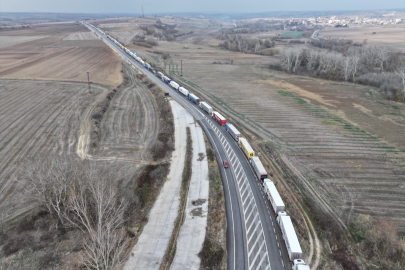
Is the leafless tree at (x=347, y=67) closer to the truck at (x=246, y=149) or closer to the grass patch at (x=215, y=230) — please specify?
the truck at (x=246, y=149)

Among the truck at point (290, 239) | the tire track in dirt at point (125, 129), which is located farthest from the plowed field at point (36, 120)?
the truck at point (290, 239)

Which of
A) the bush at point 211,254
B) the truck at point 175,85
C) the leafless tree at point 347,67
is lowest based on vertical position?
the bush at point 211,254

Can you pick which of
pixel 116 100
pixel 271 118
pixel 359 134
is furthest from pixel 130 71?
pixel 359 134

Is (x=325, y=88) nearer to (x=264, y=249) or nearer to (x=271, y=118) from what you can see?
(x=271, y=118)

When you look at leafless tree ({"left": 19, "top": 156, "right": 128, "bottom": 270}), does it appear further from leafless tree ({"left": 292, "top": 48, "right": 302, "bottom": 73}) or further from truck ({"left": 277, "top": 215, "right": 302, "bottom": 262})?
leafless tree ({"left": 292, "top": 48, "right": 302, "bottom": 73})

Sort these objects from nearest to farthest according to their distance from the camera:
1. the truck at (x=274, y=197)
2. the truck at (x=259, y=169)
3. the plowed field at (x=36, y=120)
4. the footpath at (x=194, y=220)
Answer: the footpath at (x=194, y=220), the truck at (x=274, y=197), the truck at (x=259, y=169), the plowed field at (x=36, y=120)

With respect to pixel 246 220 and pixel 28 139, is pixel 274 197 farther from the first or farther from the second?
pixel 28 139

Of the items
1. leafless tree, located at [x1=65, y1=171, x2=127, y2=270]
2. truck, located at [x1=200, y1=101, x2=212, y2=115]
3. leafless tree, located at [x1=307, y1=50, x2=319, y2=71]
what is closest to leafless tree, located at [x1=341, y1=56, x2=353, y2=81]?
leafless tree, located at [x1=307, y1=50, x2=319, y2=71]
